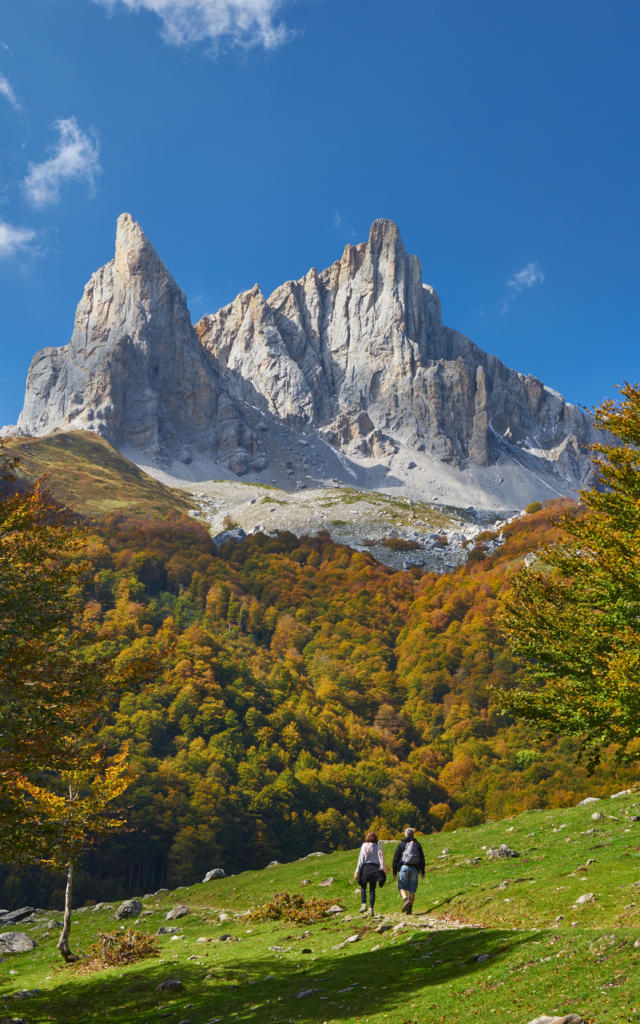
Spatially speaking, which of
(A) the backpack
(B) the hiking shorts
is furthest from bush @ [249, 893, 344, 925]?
(A) the backpack

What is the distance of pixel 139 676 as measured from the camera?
22359 mm

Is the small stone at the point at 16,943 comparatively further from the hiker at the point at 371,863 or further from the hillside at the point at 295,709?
the hiker at the point at 371,863

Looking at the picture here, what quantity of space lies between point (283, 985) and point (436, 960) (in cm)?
430

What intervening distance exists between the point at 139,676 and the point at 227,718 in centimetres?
8049

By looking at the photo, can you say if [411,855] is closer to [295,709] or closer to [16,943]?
[16,943]

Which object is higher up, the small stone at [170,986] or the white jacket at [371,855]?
the white jacket at [371,855]

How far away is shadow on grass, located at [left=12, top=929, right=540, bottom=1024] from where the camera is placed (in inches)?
542

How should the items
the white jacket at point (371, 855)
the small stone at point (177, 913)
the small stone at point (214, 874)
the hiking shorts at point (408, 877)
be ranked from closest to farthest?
the hiking shorts at point (408, 877), the white jacket at point (371, 855), the small stone at point (177, 913), the small stone at point (214, 874)

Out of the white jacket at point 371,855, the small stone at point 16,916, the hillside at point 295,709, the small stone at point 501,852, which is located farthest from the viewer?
the hillside at point 295,709

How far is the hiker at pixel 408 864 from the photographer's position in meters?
21.0

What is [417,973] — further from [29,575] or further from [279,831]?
[279,831]

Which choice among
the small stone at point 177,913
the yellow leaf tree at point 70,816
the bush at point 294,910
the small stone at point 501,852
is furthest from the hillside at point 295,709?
the yellow leaf tree at point 70,816

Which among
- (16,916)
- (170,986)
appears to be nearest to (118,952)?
(170,986)

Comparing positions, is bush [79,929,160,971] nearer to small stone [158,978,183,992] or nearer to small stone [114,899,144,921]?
small stone [158,978,183,992]
